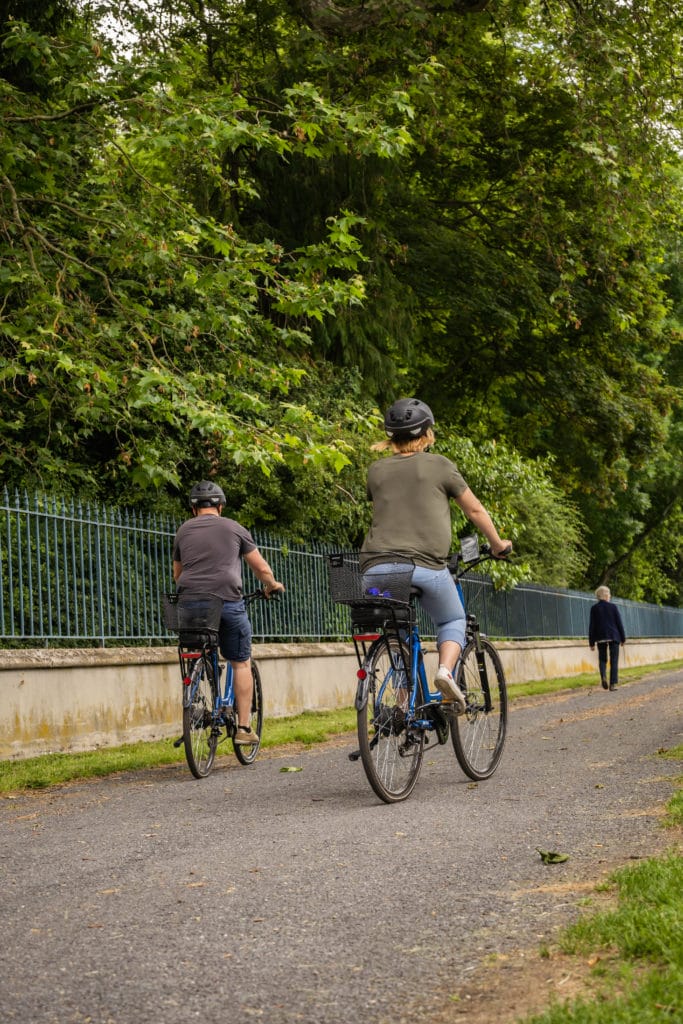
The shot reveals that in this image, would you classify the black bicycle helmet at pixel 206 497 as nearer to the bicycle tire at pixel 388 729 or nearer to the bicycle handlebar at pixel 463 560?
the bicycle handlebar at pixel 463 560

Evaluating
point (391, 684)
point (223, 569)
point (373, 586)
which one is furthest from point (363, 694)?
point (223, 569)

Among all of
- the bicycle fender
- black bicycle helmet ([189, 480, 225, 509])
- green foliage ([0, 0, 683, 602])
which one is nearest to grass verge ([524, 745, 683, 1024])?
the bicycle fender

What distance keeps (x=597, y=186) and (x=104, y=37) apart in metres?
7.57

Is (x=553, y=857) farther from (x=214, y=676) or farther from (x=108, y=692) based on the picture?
(x=108, y=692)

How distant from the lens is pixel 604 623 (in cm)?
2222

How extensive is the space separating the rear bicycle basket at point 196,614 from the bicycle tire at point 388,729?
209 centimetres

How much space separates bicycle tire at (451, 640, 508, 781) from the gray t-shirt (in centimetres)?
200

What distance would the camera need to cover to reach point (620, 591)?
173 feet

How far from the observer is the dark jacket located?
22.1 meters

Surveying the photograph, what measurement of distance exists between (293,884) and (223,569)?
4240 mm

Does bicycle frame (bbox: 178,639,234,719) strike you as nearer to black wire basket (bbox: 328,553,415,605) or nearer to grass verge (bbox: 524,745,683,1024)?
black wire basket (bbox: 328,553,415,605)

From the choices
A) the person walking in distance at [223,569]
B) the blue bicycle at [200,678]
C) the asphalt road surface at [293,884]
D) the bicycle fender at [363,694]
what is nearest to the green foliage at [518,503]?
the person walking in distance at [223,569]

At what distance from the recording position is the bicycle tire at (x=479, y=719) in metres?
7.76

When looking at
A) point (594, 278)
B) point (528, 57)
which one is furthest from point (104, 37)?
point (594, 278)
